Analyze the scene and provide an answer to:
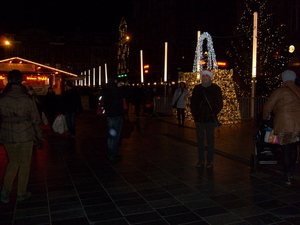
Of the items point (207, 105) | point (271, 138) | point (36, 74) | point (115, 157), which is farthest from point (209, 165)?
point (36, 74)

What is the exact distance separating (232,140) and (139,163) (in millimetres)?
3818

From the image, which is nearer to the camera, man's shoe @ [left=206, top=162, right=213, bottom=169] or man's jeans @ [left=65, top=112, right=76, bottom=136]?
man's shoe @ [left=206, top=162, right=213, bottom=169]

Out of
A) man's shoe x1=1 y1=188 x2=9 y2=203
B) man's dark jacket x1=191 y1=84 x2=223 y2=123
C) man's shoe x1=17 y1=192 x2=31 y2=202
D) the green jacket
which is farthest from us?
man's dark jacket x1=191 y1=84 x2=223 y2=123

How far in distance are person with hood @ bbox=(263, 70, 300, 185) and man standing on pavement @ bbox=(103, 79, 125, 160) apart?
10.3 feet

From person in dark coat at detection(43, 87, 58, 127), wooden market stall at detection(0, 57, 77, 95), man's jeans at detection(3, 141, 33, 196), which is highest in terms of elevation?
wooden market stall at detection(0, 57, 77, 95)

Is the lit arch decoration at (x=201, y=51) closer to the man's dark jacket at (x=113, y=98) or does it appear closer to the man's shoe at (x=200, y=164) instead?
the man's dark jacket at (x=113, y=98)

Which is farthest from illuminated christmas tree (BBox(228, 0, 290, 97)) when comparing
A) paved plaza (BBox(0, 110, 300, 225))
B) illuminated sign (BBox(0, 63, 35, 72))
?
illuminated sign (BBox(0, 63, 35, 72))

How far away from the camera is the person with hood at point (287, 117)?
541 cm

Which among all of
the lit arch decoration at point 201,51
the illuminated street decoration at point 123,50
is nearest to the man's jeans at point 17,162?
the lit arch decoration at point 201,51

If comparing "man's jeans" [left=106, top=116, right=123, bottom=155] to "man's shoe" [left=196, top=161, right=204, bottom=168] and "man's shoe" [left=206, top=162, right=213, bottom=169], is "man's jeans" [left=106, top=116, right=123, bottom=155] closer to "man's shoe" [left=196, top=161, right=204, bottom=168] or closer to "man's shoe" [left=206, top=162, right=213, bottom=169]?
"man's shoe" [left=196, top=161, right=204, bottom=168]

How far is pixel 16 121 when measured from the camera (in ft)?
15.1

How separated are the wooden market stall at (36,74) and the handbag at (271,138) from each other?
19.0m

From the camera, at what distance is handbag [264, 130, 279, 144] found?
5.61 metres

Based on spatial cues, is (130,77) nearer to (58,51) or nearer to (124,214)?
(58,51)
